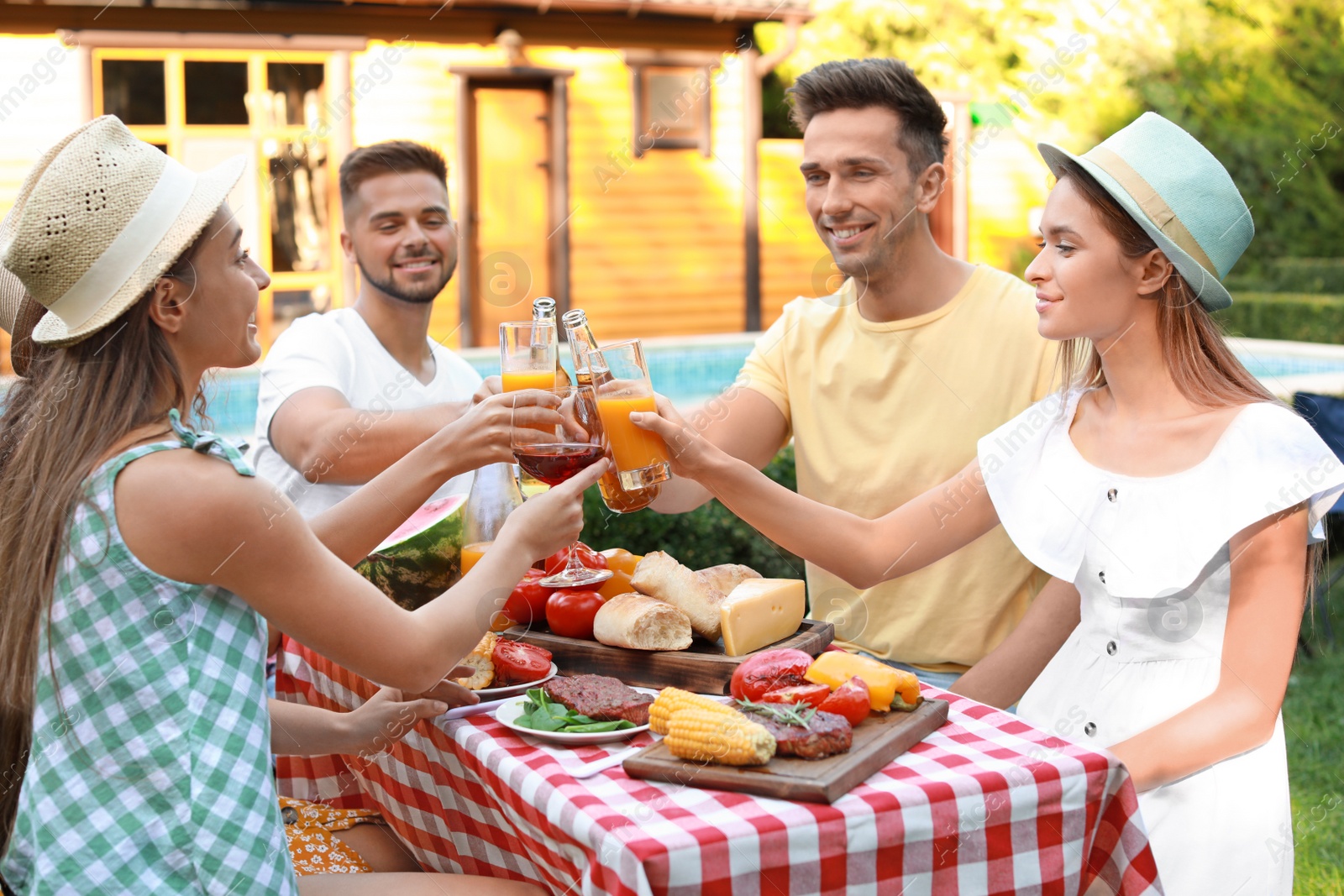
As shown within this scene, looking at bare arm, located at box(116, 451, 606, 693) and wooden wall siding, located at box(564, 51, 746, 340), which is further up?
wooden wall siding, located at box(564, 51, 746, 340)

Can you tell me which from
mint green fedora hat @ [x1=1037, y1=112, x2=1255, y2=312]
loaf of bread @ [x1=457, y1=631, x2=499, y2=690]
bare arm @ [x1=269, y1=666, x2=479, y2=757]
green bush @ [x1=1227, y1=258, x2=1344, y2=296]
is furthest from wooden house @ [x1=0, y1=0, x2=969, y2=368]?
mint green fedora hat @ [x1=1037, y1=112, x2=1255, y2=312]

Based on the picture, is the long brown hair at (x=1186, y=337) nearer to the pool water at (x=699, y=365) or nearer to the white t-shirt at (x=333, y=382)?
the white t-shirt at (x=333, y=382)

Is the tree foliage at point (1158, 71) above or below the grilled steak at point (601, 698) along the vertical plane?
above

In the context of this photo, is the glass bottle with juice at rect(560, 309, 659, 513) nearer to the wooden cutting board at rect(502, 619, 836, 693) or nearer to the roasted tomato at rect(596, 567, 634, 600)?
the roasted tomato at rect(596, 567, 634, 600)

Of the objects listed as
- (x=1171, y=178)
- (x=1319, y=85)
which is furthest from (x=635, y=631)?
(x=1319, y=85)

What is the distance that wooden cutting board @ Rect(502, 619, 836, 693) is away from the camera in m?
2.18

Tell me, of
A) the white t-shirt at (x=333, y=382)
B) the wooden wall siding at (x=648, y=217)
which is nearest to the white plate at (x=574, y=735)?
the white t-shirt at (x=333, y=382)

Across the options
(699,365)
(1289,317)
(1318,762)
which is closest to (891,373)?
(1318,762)

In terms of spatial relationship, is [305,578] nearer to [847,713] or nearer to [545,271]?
[847,713]

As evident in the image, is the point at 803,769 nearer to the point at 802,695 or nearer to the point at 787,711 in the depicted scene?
the point at 787,711

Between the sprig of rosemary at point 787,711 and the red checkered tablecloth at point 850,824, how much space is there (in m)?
0.13

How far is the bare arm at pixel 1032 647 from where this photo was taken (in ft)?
9.49

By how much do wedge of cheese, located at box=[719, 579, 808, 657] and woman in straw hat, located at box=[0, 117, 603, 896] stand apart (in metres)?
0.45

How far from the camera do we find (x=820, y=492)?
11.2 feet
